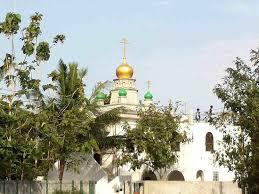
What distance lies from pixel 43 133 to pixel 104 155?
59.7 ft

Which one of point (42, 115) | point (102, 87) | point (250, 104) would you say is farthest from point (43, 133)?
point (250, 104)

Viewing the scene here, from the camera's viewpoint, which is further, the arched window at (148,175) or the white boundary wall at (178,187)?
the arched window at (148,175)

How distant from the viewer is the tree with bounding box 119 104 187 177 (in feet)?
155

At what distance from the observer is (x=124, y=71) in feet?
207

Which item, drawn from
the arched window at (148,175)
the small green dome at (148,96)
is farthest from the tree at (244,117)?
the small green dome at (148,96)

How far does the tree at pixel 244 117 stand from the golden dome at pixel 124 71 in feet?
98.9

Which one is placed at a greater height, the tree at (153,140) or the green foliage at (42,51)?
the green foliage at (42,51)

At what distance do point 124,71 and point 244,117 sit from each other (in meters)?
32.1

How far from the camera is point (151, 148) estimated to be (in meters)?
47.5

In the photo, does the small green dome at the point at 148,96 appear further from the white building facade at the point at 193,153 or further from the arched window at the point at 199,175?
the arched window at the point at 199,175

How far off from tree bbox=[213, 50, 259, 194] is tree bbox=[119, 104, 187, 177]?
45.9 ft

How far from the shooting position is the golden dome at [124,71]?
63.2 meters

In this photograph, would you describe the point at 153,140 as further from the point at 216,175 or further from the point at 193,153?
the point at 216,175

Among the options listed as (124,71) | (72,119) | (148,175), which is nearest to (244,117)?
(72,119)
